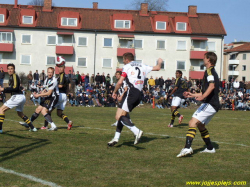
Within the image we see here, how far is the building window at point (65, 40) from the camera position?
5278cm

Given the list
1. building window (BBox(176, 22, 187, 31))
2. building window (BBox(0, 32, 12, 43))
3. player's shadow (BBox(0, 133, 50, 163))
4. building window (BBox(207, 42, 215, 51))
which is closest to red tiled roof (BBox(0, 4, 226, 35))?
building window (BBox(176, 22, 187, 31))

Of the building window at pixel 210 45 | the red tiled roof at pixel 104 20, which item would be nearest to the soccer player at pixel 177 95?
the red tiled roof at pixel 104 20

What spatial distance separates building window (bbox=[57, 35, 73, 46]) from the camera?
2078 inches

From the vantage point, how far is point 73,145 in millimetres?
9047

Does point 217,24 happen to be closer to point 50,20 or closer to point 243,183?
point 50,20

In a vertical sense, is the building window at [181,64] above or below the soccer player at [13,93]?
above

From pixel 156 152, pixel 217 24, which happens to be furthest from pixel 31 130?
pixel 217 24

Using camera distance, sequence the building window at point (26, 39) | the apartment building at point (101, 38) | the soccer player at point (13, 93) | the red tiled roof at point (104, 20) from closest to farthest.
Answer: the soccer player at point (13, 93) → the building window at point (26, 39) → the apartment building at point (101, 38) → the red tiled roof at point (104, 20)

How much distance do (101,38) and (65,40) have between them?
510 centimetres

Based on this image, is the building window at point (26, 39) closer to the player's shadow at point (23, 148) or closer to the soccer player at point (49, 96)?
the soccer player at point (49, 96)

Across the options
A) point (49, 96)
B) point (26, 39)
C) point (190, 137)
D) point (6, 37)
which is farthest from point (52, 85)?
point (6, 37)

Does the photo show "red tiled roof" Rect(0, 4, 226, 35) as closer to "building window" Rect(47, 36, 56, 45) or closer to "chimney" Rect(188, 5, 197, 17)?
"chimney" Rect(188, 5, 197, 17)

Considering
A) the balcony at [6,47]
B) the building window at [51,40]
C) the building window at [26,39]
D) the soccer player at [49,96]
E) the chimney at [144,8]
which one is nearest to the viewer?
the soccer player at [49,96]

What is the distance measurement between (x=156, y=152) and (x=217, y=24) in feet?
167
